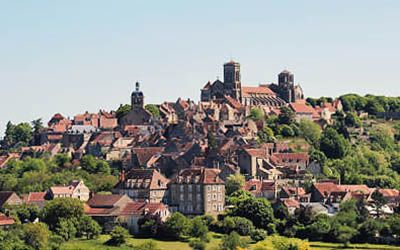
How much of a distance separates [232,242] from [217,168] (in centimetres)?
2103

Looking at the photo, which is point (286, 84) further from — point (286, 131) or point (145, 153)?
point (145, 153)

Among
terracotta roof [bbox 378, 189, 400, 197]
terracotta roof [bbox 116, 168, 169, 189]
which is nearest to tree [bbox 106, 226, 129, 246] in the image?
terracotta roof [bbox 116, 168, 169, 189]

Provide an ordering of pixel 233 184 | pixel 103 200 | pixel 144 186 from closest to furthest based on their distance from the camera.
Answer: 1. pixel 103 200
2. pixel 144 186
3. pixel 233 184

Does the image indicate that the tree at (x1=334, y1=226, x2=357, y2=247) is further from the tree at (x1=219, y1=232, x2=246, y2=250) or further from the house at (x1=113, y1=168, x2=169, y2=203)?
the house at (x1=113, y1=168, x2=169, y2=203)

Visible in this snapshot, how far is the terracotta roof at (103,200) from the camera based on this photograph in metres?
80.9

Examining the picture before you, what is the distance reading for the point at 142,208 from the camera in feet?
260

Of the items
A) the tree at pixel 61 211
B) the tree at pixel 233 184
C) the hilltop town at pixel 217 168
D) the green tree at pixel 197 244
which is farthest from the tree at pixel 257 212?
the tree at pixel 61 211

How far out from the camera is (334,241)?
75.5 m

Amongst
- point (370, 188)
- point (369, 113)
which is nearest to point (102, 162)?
point (370, 188)

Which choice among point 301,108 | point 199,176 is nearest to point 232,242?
point 199,176

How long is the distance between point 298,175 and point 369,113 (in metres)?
→ 41.9

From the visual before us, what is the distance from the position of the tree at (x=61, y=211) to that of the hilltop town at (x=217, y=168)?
5.0 inches

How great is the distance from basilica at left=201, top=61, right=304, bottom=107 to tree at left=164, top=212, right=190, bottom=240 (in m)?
48.5

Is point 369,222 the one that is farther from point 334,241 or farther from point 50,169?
point 50,169
